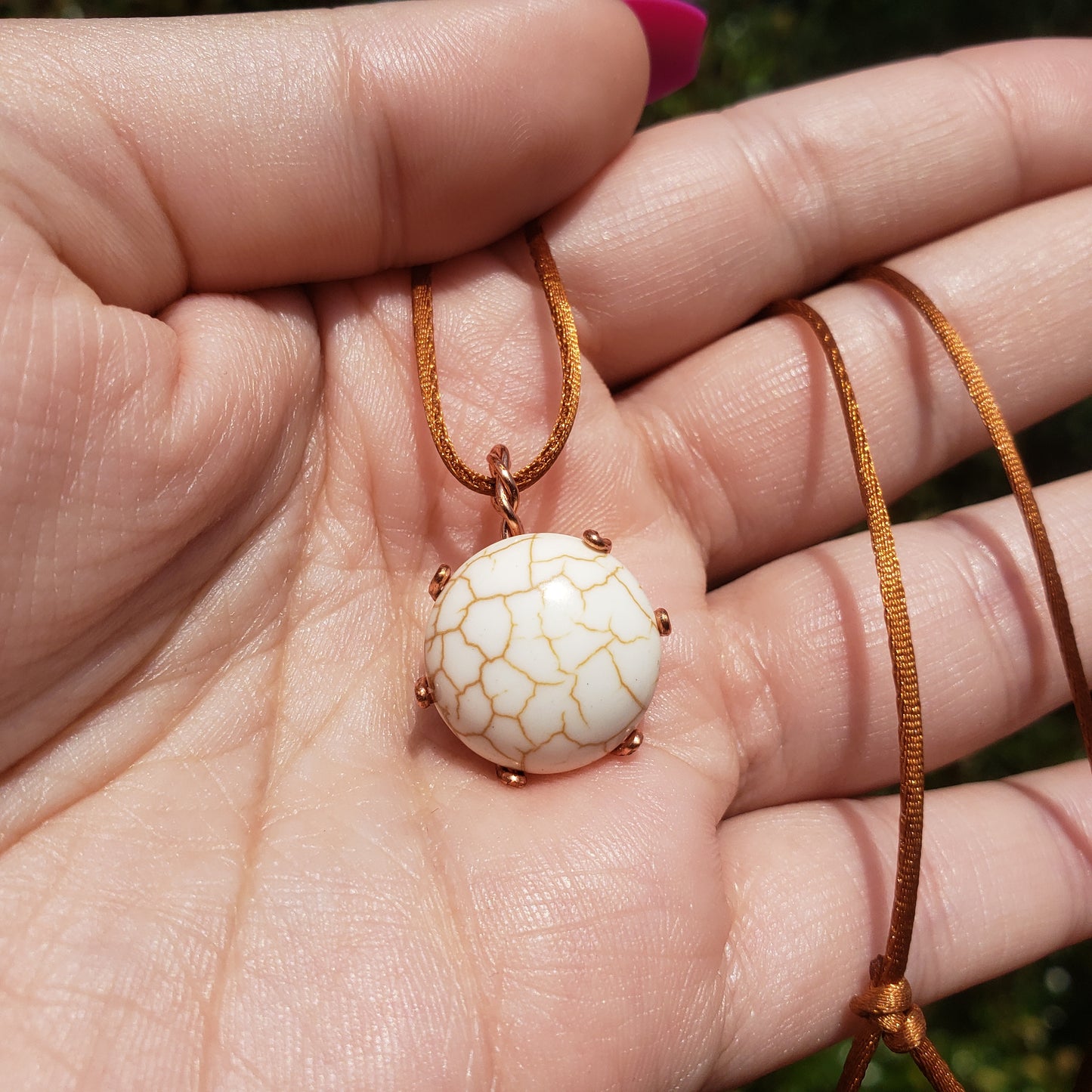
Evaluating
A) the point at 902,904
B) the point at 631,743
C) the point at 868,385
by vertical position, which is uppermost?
the point at 868,385

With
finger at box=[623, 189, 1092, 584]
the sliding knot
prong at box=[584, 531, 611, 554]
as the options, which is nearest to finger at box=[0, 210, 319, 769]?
prong at box=[584, 531, 611, 554]

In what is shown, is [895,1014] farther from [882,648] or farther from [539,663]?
[539,663]

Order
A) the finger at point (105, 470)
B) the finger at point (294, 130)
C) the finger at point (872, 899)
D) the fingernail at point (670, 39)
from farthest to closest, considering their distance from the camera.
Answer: the fingernail at point (670, 39) < the finger at point (872, 899) < the finger at point (294, 130) < the finger at point (105, 470)

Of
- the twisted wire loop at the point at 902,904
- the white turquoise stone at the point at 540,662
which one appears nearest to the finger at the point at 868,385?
the twisted wire loop at the point at 902,904

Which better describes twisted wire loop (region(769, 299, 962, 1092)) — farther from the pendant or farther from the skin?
the pendant

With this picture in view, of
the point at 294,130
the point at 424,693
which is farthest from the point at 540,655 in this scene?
the point at 294,130

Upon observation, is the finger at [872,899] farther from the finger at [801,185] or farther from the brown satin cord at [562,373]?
the finger at [801,185]

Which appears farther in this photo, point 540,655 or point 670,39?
point 670,39
